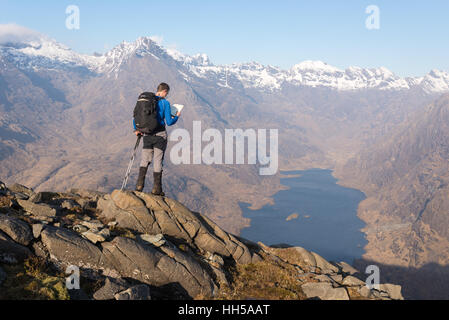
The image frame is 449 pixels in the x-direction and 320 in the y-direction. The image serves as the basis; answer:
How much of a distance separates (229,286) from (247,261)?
497 centimetres

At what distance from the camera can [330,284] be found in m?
17.3

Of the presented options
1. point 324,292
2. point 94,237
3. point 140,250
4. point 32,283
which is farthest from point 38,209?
point 324,292

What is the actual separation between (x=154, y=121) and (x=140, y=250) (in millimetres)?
7003

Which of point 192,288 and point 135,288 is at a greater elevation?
point 135,288

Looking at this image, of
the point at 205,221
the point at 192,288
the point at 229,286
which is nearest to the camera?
the point at 192,288

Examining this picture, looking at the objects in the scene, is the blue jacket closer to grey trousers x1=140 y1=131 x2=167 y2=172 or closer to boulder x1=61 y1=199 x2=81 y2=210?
grey trousers x1=140 y1=131 x2=167 y2=172

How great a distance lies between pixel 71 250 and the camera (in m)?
13.5

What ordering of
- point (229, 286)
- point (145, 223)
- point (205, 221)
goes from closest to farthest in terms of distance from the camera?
point (229, 286) → point (145, 223) → point (205, 221)

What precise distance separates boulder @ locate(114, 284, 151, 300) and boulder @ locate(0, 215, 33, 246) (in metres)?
4.93

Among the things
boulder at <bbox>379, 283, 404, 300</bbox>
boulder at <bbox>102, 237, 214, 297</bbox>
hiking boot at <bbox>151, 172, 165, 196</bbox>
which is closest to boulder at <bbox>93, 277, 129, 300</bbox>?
boulder at <bbox>102, 237, 214, 297</bbox>
